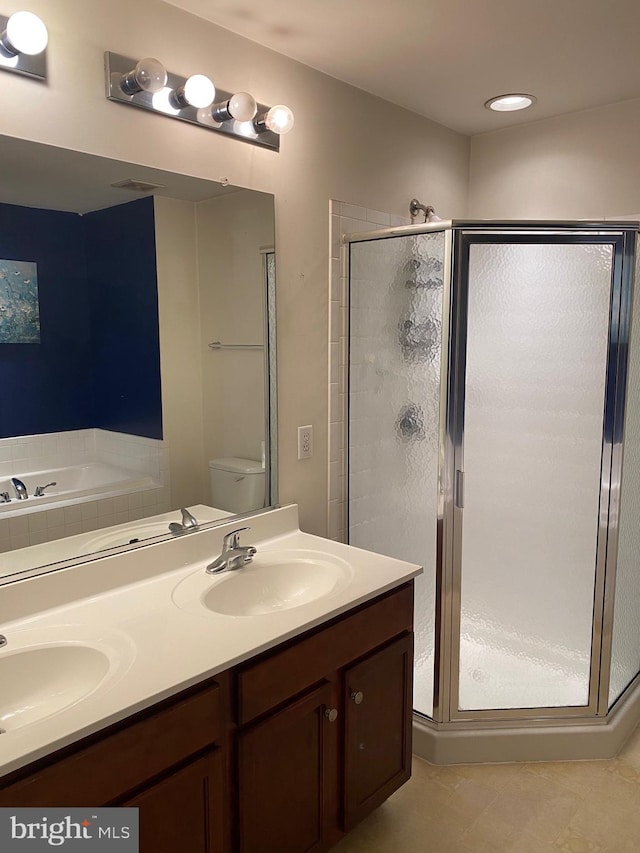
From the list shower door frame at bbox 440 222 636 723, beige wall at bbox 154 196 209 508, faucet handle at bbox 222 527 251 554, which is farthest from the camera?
shower door frame at bbox 440 222 636 723

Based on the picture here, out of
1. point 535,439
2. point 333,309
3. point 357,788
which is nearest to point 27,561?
point 357,788

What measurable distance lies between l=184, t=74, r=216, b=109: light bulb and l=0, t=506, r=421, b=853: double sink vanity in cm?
125

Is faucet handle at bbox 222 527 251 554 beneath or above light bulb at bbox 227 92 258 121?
beneath

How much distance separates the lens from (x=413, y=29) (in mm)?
2002

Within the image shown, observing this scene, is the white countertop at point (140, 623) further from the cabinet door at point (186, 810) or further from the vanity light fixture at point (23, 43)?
the vanity light fixture at point (23, 43)

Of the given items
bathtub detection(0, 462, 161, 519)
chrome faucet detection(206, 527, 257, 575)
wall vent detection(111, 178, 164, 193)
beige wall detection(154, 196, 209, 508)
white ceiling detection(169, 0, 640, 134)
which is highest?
white ceiling detection(169, 0, 640, 134)

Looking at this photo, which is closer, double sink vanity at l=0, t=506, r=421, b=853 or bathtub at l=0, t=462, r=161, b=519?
double sink vanity at l=0, t=506, r=421, b=853

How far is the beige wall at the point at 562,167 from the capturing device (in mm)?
2674

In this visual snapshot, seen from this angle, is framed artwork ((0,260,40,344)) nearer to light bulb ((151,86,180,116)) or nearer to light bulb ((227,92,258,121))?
light bulb ((151,86,180,116))

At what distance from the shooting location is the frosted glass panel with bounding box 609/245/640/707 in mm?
2436

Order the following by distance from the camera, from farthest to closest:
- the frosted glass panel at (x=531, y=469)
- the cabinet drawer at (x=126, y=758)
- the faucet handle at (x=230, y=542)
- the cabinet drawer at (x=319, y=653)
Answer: the frosted glass panel at (x=531, y=469) < the faucet handle at (x=230, y=542) < the cabinet drawer at (x=319, y=653) < the cabinet drawer at (x=126, y=758)

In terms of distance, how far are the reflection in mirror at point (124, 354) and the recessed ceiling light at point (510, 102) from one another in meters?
1.08

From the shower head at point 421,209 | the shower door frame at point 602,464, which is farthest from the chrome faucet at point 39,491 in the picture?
the shower head at point 421,209

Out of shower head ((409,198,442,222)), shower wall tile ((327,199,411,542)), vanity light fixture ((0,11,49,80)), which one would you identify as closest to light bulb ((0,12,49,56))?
vanity light fixture ((0,11,49,80))
